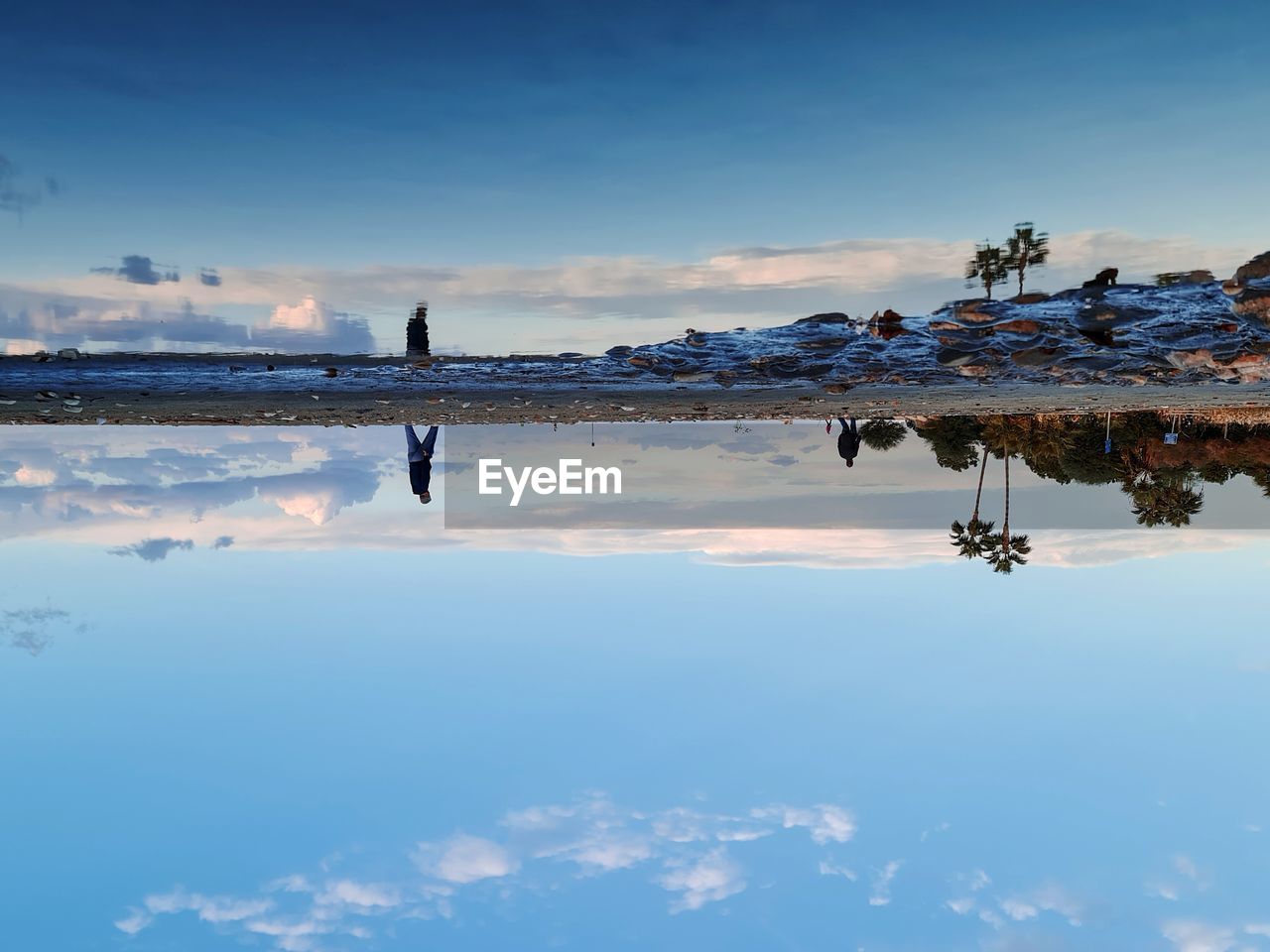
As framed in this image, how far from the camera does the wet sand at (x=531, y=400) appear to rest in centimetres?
1620

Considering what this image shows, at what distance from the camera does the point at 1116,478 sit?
17531 millimetres

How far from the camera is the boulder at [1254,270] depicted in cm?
2231

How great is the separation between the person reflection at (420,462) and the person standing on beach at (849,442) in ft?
24.7

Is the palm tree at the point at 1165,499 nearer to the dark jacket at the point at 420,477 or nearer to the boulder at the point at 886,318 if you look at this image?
the boulder at the point at 886,318

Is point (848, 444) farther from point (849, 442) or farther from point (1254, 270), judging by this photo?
point (1254, 270)

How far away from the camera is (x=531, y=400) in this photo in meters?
17.2

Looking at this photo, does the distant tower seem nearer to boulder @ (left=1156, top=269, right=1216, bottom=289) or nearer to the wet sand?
the wet sand

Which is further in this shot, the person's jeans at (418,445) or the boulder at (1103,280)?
the boulder at (1103,280)

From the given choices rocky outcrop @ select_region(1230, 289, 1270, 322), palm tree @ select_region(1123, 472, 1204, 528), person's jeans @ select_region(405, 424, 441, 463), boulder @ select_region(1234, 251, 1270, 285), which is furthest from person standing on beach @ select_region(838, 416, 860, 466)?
boulder @ select_region(1234, 251, 1270, 285)

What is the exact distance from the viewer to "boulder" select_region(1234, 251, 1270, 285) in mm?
22312

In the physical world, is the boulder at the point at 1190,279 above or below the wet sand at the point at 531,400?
above

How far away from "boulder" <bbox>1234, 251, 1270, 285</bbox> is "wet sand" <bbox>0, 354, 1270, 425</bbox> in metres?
8.21

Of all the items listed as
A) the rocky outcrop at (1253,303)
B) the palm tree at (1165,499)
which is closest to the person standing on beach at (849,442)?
the palm tree at (1165,499)

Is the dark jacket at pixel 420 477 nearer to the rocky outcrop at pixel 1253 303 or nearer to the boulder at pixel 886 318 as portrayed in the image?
the boulder at pixel 886 318
